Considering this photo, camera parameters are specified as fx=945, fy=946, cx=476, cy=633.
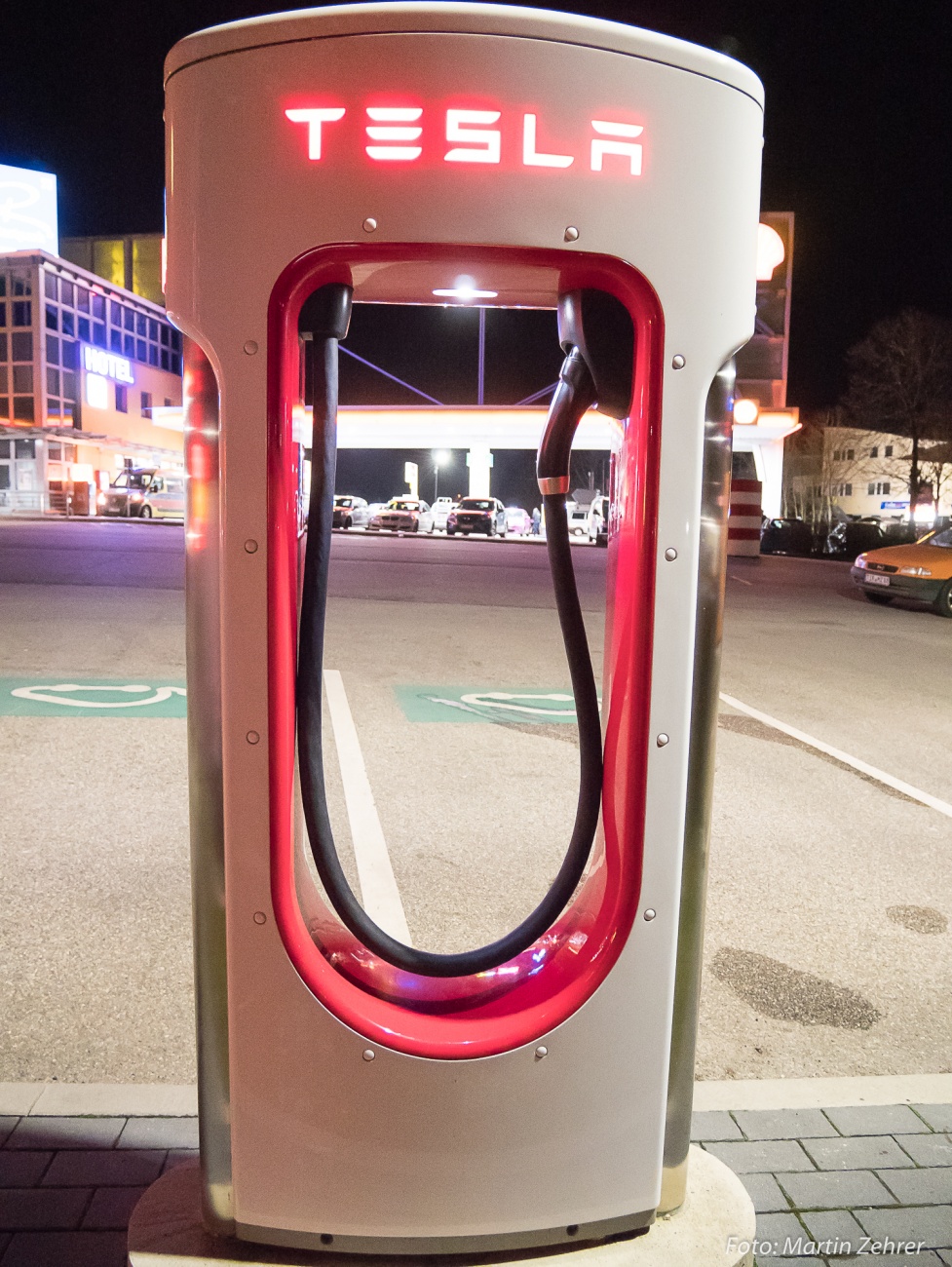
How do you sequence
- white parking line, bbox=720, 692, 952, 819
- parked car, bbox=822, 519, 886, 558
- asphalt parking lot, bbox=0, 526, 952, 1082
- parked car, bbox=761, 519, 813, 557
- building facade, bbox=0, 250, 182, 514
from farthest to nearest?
building facade, bbox=0, 250, 182, 514
parked car, bbox=761, 519, 813, 557
parked car, bbox=822, 519, 886, 558
white parking line, bbox=720, 692, 952, 819
asphalt parking lot, bbox=0, 526, 952, 1082

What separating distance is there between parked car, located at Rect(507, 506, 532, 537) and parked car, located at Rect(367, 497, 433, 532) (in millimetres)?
3125

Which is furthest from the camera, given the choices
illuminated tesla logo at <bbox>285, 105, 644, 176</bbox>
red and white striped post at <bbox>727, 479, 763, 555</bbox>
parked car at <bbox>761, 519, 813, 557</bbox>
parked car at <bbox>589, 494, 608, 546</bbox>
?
parked car at <bbox>761, 519, 813, 557</bbox>

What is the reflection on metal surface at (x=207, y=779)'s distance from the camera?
5.03 ft

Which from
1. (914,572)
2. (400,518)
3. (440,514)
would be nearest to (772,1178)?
(914,572)

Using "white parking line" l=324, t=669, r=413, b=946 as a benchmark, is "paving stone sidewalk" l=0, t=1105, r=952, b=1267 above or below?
below

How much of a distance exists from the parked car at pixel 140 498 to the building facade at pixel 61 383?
6.75 ft

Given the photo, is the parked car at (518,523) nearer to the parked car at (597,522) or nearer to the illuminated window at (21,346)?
the parked car at (597,522)

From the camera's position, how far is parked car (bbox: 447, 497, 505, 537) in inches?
1314

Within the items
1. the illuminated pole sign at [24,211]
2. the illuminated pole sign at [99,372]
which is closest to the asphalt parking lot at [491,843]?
the illuminated pole sign at [99,372]

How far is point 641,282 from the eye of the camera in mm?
1510

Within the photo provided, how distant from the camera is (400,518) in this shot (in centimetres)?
3375

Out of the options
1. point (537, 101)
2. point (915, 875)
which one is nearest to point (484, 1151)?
point (537, 101)

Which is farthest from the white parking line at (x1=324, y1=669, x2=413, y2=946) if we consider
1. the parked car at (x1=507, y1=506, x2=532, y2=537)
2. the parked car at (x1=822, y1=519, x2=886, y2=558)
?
the parked car at (x1=507, y1=506, x2=532, y2=537)

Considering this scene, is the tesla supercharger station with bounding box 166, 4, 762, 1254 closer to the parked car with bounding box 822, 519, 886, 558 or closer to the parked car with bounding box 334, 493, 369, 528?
the parked car with bounding box 334, 493, 369, 528
